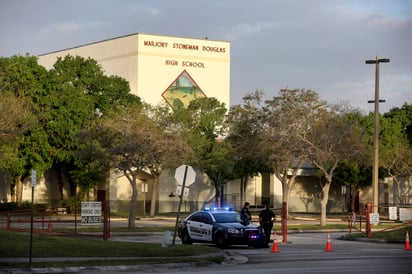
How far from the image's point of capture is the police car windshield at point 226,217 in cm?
3167

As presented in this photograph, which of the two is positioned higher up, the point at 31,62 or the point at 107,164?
the point at 31,62

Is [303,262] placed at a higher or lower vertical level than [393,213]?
lower

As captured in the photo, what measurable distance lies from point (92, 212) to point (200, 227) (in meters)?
4.74

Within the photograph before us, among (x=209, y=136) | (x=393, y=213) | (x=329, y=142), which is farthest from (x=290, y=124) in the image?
(x=209, y=136)

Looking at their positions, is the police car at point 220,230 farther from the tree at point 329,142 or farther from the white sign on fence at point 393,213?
the white sign on fence at point 393,213

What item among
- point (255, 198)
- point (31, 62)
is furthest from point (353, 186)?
point (31, 62)

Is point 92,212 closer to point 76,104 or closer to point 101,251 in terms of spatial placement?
point 101,251

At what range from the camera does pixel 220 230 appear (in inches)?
1213

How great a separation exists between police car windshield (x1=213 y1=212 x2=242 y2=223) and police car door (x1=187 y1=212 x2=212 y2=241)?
1.13 feet

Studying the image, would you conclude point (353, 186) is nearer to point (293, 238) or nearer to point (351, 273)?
point (293, 238)

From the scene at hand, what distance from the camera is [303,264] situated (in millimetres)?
22625

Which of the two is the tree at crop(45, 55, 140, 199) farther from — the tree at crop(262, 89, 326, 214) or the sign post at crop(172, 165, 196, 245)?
the sign post at crop(172, 165, 196, 245)

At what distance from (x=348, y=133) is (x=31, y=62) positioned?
1088 inches

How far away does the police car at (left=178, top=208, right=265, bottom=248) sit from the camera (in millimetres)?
30719
